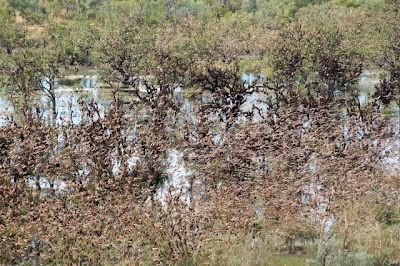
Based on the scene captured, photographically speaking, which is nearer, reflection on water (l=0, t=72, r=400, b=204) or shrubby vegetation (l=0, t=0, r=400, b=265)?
shrubby vegetation (l=0, t=0, r=400, b=265)

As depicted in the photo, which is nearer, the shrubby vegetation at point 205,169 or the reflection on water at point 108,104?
the shrubby vegetation at point 205,169

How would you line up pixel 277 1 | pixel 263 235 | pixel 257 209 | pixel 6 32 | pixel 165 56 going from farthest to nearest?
pixel 277 1 < pixel 6 32 < pixel 165 56 < pixel 257 209 < pixel 263 235

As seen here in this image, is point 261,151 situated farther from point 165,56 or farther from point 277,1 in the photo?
point 277,1

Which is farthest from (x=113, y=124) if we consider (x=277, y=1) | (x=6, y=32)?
(x=277, y=1)

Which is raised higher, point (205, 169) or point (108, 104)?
point (205, 169)

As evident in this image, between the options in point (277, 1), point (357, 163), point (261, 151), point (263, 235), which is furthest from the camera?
point (277, 1)

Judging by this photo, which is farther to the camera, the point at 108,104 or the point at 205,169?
the point at 108,104

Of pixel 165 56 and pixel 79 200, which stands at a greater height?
pixel 165 56

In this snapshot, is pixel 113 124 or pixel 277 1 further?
pixel 277 1

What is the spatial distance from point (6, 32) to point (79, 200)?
35.3 m

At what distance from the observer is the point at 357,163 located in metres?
24.1

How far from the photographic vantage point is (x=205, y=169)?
23500 millimetres

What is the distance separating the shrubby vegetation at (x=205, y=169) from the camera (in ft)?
57.2

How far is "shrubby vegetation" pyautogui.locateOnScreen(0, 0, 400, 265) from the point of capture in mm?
17422
